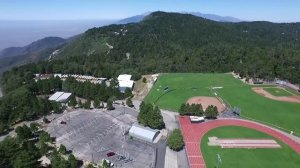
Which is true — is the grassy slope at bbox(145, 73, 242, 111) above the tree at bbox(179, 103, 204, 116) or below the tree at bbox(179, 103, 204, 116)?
below

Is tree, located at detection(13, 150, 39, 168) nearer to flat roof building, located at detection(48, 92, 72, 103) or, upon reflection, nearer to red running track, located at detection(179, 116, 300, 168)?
red running track, located at detection(179, 116, 300, 168)

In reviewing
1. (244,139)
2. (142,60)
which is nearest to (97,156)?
(244,139)

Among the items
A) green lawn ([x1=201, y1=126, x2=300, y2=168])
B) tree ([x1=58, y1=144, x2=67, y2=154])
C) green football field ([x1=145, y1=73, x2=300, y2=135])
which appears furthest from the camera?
green football field ([x1=145, y1=73, x2=300, y2=135])

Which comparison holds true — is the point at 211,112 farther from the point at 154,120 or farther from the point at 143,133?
the point at 143,133

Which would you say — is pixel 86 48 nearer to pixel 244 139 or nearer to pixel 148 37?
pixel 148 37

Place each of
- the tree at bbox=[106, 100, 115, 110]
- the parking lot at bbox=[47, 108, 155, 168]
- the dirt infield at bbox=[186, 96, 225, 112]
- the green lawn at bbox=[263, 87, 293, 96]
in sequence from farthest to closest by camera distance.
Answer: the green lawn at bbox=[263, 87, 293, 96] → the dirt infield at bbox=[186, 96, 225, 112] → the tree at bbox=[106, 100, 115, 110] → the parking lot at bbox=[47, 108, 155, 168]

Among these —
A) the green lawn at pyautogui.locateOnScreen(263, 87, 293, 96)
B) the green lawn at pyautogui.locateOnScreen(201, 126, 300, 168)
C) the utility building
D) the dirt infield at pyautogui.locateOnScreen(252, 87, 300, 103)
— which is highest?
the utility building

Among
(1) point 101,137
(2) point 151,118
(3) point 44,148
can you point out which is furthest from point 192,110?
(3) point 44,148

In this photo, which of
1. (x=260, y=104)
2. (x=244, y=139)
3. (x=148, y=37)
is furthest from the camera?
(x=148, y=37)

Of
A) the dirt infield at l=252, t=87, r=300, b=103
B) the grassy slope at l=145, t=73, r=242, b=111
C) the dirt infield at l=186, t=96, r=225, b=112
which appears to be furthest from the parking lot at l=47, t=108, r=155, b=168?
the dirt infield at l=252, t=87, r=300, b=103
